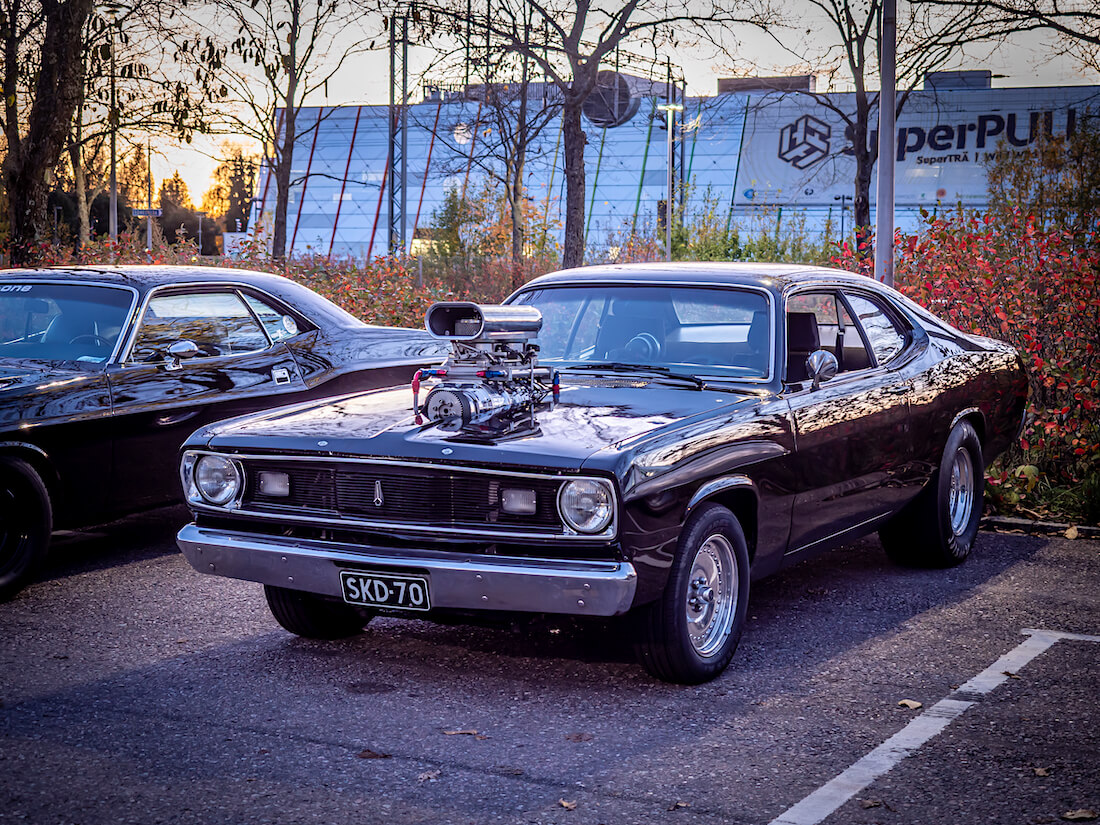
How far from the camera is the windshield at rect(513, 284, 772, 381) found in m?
5.82

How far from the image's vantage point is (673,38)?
17953 mm

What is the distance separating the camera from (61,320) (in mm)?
7246

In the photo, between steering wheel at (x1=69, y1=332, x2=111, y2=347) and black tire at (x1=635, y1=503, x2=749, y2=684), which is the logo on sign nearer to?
steering wheel at (x1=69, y1=332, x2=111, y2=347)

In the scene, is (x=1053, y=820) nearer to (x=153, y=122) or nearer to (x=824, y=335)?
(x=824, y=335)

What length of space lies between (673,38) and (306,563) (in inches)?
573

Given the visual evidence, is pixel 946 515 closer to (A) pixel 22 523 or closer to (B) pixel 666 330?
(B) pixel 666 330

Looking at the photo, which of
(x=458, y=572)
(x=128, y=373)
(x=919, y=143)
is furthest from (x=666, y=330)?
(x=919, y=143)

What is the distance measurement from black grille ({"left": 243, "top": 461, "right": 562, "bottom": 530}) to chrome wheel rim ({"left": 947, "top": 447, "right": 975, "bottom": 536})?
365cm

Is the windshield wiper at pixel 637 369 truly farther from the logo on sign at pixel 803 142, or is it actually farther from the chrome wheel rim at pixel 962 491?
the logo on sign at pixel 803 142

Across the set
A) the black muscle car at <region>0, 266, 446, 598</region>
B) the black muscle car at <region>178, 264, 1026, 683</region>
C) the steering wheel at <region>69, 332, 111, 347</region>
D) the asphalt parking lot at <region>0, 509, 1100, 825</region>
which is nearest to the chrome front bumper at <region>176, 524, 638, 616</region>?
Result: the black muscle car at <region>178, 264, 1026, 683</region>

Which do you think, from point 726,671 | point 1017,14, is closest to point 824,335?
point 726,671

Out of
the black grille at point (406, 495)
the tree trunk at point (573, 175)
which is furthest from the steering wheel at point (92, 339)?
the tree trunk at point (573, 175)

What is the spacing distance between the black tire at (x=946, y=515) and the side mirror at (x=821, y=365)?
4.68ft

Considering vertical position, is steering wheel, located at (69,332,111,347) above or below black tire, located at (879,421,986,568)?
above
